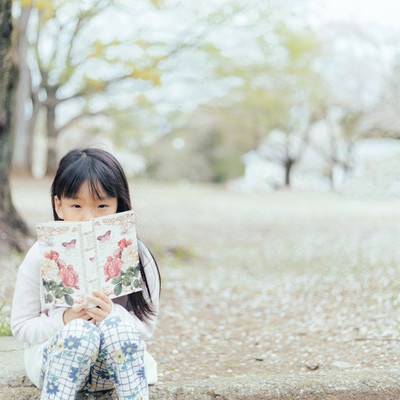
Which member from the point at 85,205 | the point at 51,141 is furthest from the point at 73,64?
the point at 85,205


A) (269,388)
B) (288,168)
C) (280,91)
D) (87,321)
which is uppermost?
(280,91)

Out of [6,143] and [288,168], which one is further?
[288,168]

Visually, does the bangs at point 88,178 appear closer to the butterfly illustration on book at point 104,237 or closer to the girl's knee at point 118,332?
the butterfly illustration on book at point 104,237

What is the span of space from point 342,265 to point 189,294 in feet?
6.14

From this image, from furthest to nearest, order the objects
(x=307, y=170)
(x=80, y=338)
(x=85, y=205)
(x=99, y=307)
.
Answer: (x=307, y=170)
(x=85, y=205)
(x=99, y=307)
(x=80, y=338)

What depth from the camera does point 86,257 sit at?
1.89 m

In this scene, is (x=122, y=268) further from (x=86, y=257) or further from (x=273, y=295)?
(x=273, y=295)

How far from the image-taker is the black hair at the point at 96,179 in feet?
6.70

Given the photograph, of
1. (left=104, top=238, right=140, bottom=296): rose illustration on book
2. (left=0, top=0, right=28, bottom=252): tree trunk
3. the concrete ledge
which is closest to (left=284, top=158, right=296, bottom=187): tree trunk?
(left=0, top=0, right=28, bottom=252): tree trunk

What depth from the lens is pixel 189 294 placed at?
4570mm

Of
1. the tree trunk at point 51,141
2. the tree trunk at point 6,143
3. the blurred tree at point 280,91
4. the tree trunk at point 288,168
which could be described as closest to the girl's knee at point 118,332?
the tree trunk at point 6,143

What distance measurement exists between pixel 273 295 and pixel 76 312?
2.85 metres

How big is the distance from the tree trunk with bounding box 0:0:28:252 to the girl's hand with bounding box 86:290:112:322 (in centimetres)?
291

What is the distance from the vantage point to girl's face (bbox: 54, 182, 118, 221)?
205 centimetres
